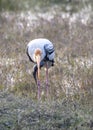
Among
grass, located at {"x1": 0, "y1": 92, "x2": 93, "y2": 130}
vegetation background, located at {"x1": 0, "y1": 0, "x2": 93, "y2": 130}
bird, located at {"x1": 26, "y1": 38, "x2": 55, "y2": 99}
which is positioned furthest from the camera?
bird, located at {"x1": 26, "y1": 38, "x2": 55, "y2": 99}

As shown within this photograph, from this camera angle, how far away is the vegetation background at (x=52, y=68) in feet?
20.1

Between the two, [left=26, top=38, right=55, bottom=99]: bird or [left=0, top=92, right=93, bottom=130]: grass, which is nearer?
[left=0, top=92, right=93, bottom=130]: grass

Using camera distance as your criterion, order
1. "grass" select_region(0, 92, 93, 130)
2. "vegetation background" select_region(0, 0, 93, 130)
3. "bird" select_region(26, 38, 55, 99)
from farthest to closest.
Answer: "bird" select_region(26, 38, 55, 99)
"vegetation background" select_region(0, 0, 93, 130)
"grass" select_region(0, 92, 93, 130)

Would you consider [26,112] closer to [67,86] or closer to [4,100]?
[4,100]

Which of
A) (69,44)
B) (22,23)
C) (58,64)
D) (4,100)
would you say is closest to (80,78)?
(58,64)

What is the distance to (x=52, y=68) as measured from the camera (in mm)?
8883

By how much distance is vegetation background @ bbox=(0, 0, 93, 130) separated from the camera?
613 cm

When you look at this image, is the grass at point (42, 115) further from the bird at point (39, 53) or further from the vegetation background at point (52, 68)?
the bird at point (39, 53)

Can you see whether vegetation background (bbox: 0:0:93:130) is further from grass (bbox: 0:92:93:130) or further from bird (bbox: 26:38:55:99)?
bird (bbox: 26:38:55:99)

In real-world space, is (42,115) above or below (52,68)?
below

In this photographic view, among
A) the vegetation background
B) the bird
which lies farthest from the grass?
the bird

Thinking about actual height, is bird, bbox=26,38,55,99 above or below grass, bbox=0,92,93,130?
above

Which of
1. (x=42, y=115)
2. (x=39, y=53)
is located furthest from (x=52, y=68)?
(x=42, y=115)

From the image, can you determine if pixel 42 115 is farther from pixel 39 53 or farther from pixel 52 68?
pixel 52 68
